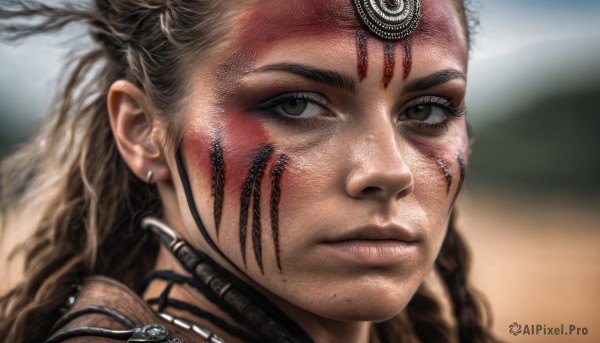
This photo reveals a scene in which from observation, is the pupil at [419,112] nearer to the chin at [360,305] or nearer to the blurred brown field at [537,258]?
the chin at [360,305]

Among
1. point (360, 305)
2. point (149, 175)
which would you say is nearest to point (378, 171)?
point (360, 305)

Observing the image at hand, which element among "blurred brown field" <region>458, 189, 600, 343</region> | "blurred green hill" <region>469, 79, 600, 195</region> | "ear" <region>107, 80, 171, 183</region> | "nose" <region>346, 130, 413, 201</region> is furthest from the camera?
"blurred green hill" <region>469, 79, 600, 195</region>

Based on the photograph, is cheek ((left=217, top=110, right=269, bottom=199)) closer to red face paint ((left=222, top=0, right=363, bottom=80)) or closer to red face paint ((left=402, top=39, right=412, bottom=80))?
red face paint ((left=222, top=0, right=363, bottom=80))

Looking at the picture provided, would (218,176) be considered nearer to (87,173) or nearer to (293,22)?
(293,22)

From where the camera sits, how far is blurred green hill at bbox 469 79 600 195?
14.0 m

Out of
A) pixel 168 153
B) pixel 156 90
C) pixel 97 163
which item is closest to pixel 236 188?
pixel 168 153

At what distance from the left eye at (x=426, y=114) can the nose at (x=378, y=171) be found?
0.70 feet

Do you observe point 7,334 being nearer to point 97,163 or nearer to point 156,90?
point 97,163

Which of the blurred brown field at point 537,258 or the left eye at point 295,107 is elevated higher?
the blurred brown field at point 537,258

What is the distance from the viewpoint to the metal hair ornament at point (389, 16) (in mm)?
2295

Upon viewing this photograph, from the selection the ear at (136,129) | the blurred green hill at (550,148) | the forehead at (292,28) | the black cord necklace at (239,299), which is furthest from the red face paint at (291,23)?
the blurred green hill at (550,148)

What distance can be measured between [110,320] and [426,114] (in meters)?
1.21

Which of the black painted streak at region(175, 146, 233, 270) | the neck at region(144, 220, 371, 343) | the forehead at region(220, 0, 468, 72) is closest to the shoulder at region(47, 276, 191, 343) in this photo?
the neck at region(144, 220, 371, 343)

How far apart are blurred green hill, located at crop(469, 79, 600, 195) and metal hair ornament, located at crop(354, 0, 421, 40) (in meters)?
11.7
